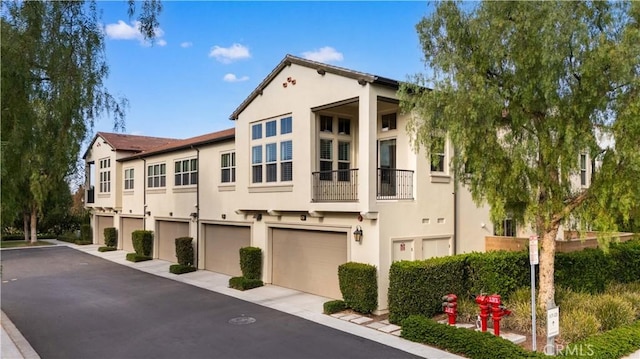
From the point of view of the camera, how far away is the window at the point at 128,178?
2625 centimetres

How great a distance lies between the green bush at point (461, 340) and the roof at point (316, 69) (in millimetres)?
5922

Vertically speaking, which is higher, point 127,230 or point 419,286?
point 419,286

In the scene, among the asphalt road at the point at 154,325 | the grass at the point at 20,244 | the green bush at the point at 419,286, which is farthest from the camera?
the grass at the point at 20,244

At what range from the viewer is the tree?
816 centimetres

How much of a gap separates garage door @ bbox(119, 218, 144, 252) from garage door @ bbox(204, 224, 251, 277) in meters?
8.40

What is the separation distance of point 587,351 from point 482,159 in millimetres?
4045

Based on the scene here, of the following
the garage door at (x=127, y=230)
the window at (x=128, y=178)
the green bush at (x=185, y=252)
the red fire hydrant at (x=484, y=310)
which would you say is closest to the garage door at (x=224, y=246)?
the green bush at (x=185, y=252)

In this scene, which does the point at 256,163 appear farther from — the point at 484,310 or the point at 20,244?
the point at 20,244

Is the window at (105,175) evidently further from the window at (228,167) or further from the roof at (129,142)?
the window at (228,167)

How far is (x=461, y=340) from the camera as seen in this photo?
8.41 meters

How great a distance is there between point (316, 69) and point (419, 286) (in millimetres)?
6731

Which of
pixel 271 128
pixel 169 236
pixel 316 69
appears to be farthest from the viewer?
pixel 169 236

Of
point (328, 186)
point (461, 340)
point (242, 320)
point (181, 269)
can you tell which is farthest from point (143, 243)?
point (461, 340)

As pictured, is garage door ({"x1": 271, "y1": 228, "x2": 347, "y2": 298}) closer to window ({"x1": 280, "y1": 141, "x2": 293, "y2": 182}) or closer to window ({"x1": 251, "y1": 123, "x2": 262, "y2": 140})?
window ({"x1": 280, "y1": 141, "x2": 293, "y2": 182})
